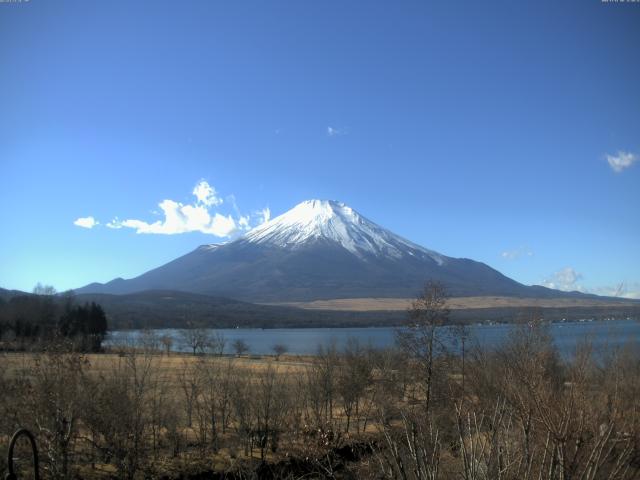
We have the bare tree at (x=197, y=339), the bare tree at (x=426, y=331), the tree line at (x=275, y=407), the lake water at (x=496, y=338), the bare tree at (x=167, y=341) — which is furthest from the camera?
the bare tree at (x=197, y=339)

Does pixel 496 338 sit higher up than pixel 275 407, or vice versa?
pixel 496 338

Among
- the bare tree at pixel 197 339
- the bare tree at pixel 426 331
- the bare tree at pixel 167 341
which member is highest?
the bare tree at pixel 426 331

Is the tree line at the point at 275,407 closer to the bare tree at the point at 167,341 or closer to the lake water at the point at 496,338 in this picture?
the lake water at the point at 496,338

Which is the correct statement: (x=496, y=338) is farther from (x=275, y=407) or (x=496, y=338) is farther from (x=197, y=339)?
(x=197, y=339)

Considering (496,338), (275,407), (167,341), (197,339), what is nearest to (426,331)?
(275,407)

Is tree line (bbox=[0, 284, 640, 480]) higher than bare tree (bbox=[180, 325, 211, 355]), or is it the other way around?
tree line (bbox=[0, 284, 640, 480])

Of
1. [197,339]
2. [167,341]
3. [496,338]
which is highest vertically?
[496,338]

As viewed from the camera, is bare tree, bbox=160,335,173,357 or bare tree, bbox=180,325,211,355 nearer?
bare tree, bbox=160,335,173,357

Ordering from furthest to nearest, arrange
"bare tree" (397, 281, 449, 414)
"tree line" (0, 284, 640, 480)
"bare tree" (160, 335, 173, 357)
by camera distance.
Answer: "bare tree" (160, 335, 173, 357) < "bare tree" (397, 281, 449, 414) < "tree line" (0, 284, 640, 480)

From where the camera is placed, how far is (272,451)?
71.2 feet

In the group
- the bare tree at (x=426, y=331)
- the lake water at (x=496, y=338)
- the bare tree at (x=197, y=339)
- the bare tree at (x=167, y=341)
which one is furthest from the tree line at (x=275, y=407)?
the bare tree at (x=197, y=339)

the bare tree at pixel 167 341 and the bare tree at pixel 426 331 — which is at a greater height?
the bare tree at pixel 426 331

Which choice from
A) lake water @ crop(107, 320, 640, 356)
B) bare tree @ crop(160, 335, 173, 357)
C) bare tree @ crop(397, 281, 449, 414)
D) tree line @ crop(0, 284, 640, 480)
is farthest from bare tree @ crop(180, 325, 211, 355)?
bare tree @ crop(397, 281, 449, 414)

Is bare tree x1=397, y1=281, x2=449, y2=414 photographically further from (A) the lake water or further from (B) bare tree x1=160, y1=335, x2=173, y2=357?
(B) bare tree x1=160, y1=335, x2=173, y2=357
